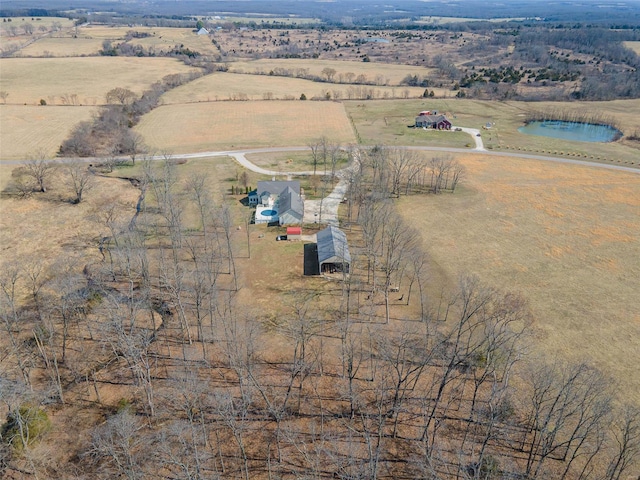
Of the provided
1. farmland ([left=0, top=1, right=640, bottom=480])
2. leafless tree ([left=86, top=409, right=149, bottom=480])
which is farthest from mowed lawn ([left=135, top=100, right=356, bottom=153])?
leafless tree ([left=86, top=409, right=149, bottom=480])

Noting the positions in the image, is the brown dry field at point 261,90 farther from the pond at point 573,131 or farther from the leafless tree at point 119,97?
the pond at point 573,131

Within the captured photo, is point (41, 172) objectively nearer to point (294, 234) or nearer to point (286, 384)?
point (294, 234)

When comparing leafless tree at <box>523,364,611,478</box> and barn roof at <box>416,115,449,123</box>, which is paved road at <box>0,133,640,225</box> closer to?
barn roof at <box>416,115,449,123</box>

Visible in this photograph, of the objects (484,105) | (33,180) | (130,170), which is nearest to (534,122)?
(484,105)

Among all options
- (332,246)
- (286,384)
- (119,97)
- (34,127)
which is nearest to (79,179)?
(34,127)

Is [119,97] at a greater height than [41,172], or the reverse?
[119,97]
